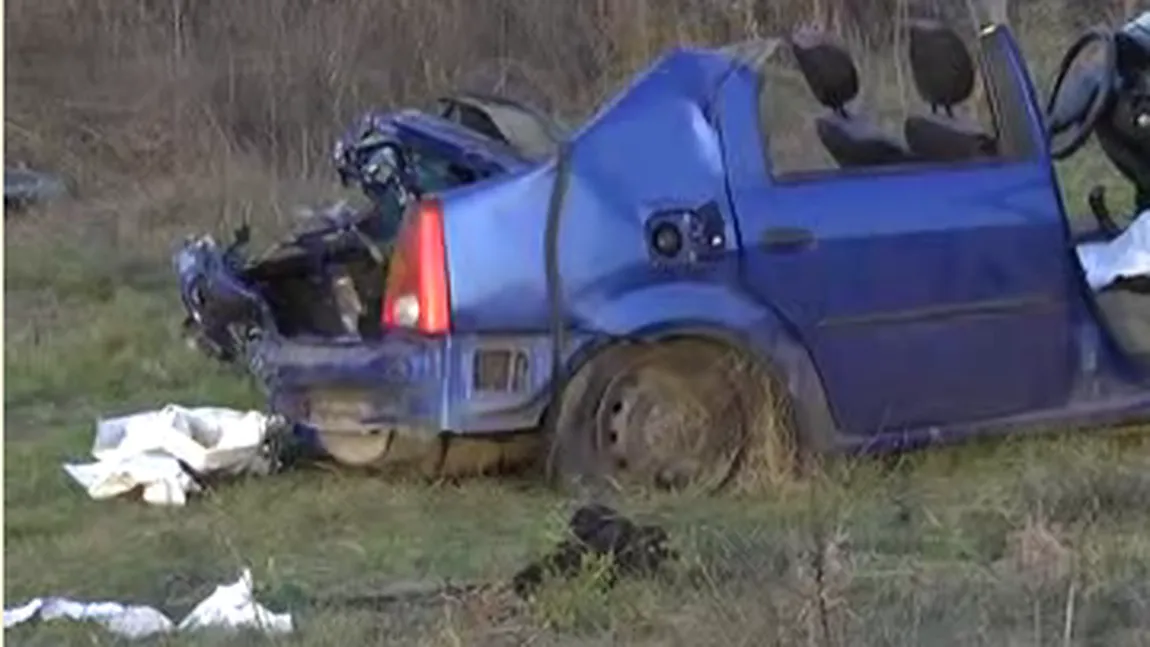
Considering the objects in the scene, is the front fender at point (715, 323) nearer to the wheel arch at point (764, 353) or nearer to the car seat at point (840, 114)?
A: the wheel arch at point (764, 353)

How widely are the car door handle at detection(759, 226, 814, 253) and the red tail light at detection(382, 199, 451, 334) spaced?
921 millimetres

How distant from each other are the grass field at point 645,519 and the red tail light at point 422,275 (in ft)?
1.96

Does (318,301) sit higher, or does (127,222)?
(318,301)

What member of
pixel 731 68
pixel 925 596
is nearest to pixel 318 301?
pixel 731 68

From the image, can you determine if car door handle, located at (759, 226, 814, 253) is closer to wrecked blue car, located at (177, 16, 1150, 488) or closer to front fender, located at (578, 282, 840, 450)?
wrecked blue car, located at (177, 16, 1150, 488)

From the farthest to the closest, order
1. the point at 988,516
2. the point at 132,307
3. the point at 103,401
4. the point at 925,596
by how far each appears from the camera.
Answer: the point at 132,307 → the point at 103,401 → the point at 988,516 → the point at 925,596

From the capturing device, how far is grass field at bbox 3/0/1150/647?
235 inches

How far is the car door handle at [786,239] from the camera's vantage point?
312 inches

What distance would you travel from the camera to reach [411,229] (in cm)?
796

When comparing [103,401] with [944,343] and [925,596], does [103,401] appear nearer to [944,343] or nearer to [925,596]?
[944,343]

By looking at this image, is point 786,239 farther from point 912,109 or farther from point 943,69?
point 943,69

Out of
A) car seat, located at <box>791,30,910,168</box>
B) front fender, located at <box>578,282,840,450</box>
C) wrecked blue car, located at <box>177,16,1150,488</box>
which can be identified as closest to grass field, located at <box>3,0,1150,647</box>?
wrecked blue car, located at <box>177,16,1150,488</box>

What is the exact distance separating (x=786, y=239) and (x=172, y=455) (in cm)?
211

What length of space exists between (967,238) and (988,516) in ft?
3.06
